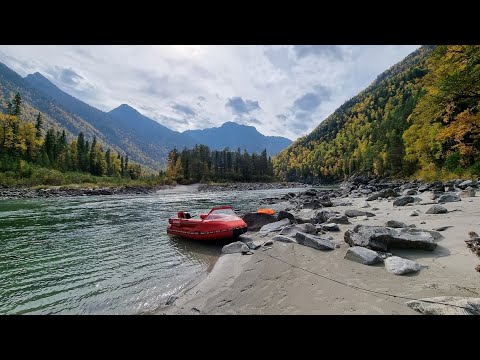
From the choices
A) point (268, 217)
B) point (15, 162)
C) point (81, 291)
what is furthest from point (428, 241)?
point (15, 162)

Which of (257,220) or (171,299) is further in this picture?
(257,220)

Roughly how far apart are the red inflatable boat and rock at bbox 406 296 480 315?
9.83 meters

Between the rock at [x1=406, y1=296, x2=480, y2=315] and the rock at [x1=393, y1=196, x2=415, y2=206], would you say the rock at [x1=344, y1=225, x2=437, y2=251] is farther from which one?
the rock at [x1=393, y1=196, x2=415, y2=206]

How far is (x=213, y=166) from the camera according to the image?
453 ft

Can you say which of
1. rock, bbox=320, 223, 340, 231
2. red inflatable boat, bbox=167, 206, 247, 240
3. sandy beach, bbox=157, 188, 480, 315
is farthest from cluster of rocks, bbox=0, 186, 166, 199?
rock, bbox=320, 223, 340, 231

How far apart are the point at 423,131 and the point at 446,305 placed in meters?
47.3

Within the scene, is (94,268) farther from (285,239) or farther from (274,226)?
(274,226)

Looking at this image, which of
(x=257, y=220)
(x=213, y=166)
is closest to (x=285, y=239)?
(x=257, y=220)

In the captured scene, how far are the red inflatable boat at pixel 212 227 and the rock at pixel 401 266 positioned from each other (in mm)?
8221

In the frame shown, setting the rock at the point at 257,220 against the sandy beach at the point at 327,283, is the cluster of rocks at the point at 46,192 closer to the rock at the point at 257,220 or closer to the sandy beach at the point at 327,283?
the rock at the point at 257,220

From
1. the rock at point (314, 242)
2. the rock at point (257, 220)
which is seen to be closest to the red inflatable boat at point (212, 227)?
the rock at point (257, 220)

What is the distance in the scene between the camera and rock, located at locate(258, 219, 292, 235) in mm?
15992
